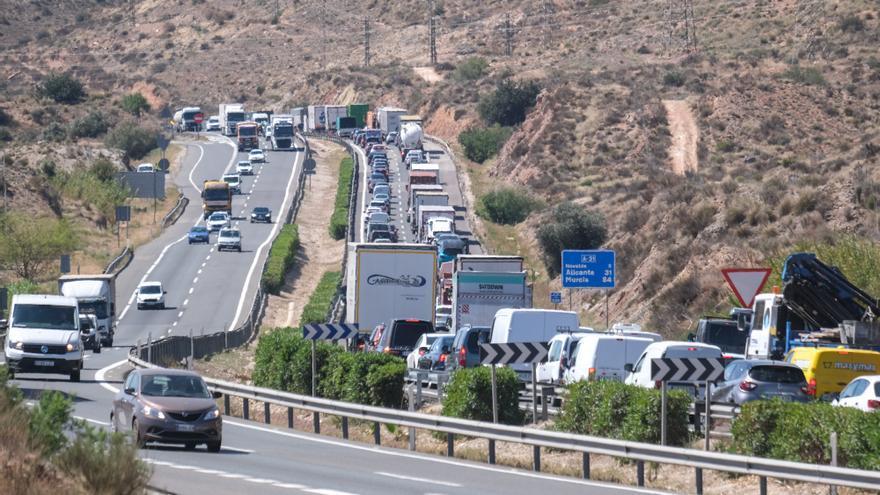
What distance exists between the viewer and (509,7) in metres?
187

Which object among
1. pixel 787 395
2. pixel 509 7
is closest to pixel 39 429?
pixel 787 395

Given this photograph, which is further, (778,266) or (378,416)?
(778,266)

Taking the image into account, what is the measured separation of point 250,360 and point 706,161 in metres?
49.3

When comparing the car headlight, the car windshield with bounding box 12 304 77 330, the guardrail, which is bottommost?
the guardrail

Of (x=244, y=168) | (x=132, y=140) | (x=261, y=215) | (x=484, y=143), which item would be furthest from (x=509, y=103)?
(x=261, y=215)

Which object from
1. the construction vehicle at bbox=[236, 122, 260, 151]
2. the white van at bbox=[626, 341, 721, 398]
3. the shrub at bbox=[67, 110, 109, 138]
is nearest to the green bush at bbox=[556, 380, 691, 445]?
the white van at bbox=[626, 341, 721, 398]

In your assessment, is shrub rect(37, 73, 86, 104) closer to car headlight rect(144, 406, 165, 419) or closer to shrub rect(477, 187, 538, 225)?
shrub rect(477, 187, 538, 225)

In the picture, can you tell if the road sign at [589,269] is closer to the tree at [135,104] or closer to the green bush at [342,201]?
the green bush at [342,201]

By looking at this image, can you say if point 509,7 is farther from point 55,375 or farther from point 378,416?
point 378,416

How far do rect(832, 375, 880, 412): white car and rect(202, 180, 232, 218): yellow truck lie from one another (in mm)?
78106

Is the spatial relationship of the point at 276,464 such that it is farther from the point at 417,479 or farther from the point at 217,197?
the point at 217,197

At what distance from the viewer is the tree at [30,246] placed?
81.9 metres

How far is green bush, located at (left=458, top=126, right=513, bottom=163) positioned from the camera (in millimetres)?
123312

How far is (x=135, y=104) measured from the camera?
565 feet
